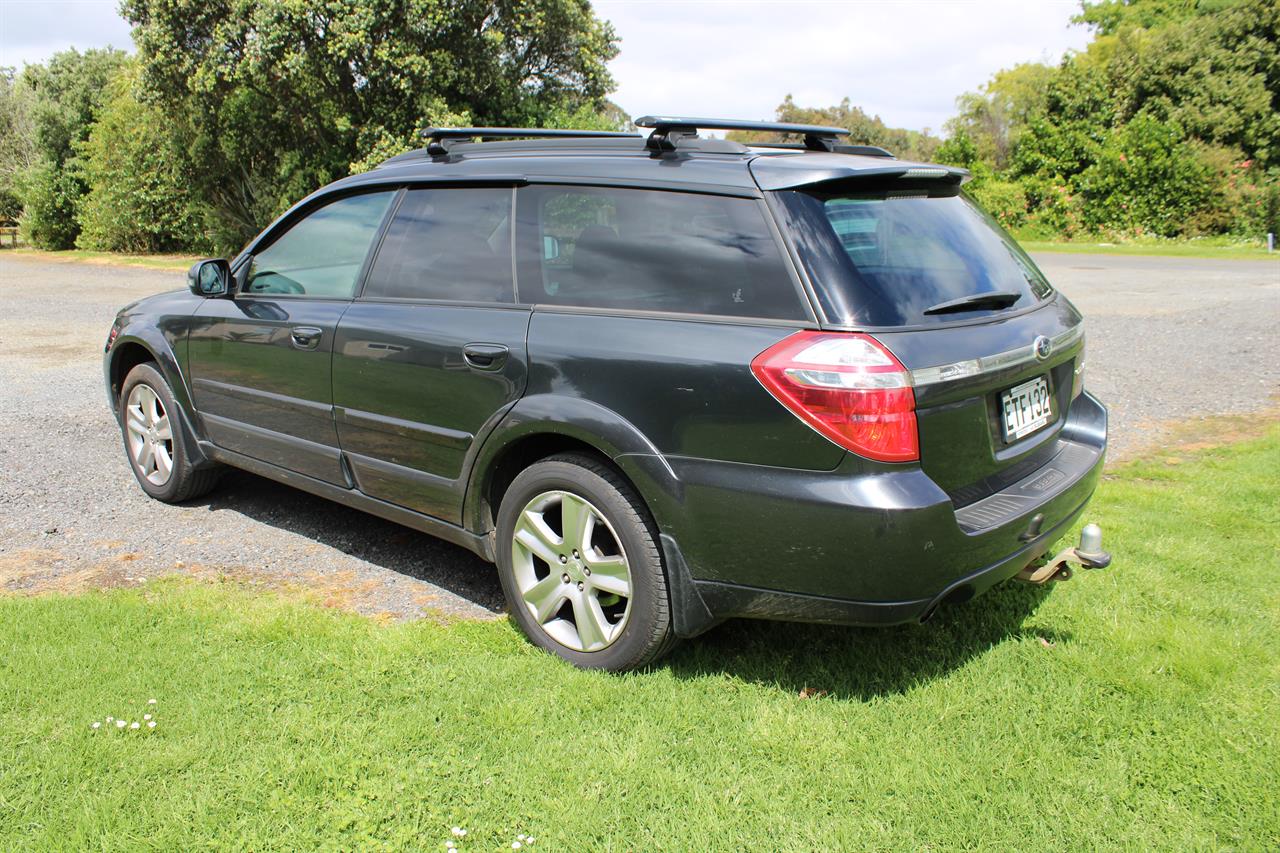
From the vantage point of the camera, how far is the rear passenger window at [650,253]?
3.06m

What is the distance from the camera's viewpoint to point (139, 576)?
440cm

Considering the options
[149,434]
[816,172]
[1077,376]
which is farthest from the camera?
[149,434]

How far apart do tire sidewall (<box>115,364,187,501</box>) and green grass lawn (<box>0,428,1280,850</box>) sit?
1296 millimetres

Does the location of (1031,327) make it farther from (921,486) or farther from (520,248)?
(520,248)

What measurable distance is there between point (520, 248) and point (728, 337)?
1.08 metres

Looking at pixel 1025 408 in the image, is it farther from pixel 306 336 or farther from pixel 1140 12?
pixel 1140 12

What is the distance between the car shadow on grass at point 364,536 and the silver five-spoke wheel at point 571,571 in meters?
0.60

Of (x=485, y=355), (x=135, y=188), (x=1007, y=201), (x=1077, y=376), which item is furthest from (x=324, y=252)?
(x=1007, y=201)

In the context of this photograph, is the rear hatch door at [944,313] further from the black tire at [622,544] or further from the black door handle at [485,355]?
the black door handle at [485,355]

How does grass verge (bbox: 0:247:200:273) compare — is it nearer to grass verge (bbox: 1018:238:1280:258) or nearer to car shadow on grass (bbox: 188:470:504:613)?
car shadow on grass (bbox: 188:470:504:613)

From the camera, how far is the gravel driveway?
4434 millimetres

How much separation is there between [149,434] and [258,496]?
68cm

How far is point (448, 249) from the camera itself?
155 inches

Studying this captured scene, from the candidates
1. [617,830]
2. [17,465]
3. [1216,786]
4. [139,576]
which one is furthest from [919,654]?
[17,465]
